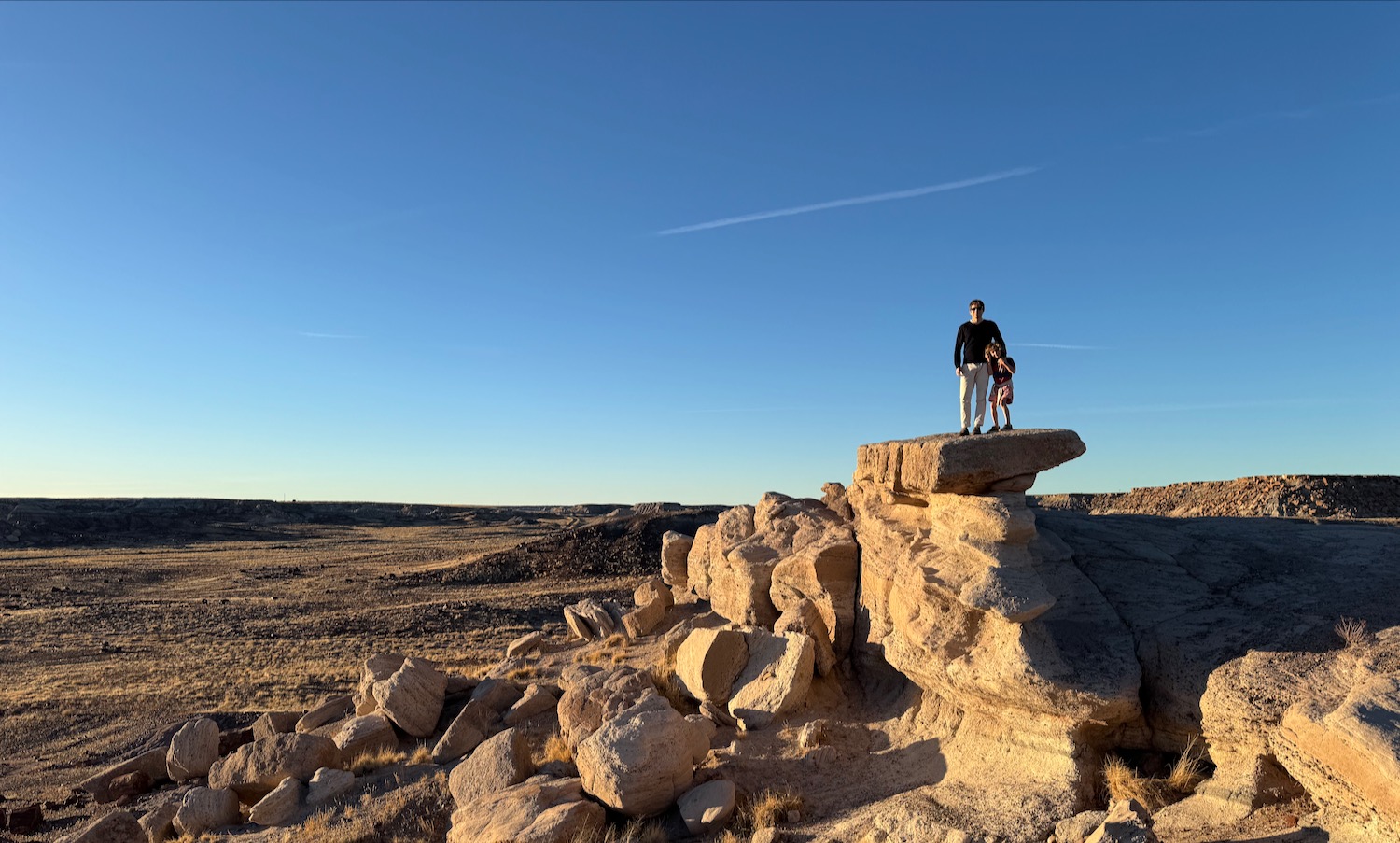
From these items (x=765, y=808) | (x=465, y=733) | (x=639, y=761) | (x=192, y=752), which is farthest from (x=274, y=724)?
(x=765, y=808)

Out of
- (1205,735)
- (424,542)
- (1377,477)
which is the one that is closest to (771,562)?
(1205,735)

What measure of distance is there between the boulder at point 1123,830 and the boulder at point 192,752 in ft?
39.8

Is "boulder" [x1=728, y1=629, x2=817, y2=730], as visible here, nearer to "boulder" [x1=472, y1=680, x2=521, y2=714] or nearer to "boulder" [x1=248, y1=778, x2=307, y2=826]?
"boulder" [x1=472, y1=680, x2=521, y2=714]

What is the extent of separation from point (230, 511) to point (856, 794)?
94.7m

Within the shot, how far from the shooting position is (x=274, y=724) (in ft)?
43.2

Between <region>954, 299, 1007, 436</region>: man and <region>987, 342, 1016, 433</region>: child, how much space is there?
9cm

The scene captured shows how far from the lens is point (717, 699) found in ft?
38.0

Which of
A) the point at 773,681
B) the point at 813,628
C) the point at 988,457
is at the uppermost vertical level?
the point at 988,457

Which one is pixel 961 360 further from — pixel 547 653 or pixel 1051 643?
pixel 547 653

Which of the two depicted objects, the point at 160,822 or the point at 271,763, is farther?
the point at 271,763

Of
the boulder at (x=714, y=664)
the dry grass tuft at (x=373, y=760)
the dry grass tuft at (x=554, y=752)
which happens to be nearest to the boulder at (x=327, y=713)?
the dry grass tuft at (x=373, y=760)

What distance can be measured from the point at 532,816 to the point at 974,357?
7.49 meters

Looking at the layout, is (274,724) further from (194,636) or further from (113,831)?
(194,636)

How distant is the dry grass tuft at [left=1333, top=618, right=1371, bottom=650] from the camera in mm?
7613
